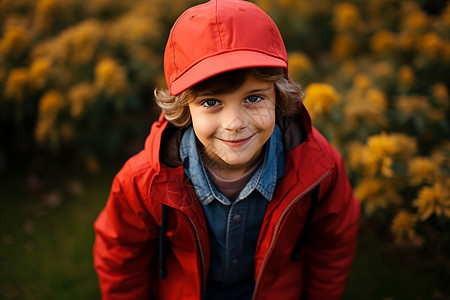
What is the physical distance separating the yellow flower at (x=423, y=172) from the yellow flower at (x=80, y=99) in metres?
2.48

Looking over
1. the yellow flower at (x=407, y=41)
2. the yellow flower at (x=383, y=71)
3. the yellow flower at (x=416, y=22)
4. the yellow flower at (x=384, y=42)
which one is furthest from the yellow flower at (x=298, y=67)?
the yellow flower at (x=416, y=22)

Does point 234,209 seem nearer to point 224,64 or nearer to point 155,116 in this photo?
point 224,64

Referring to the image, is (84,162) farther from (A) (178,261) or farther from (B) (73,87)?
(A) (178,261)

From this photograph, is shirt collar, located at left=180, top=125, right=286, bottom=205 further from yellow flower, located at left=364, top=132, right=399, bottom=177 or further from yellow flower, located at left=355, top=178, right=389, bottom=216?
yellow flower, located at left=355, top=178, right=389, bottom=216

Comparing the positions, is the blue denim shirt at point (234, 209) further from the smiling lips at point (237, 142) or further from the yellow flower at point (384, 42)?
the yellow flower at point (384, 42)

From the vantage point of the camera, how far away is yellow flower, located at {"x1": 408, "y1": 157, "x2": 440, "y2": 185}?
6.82 feet

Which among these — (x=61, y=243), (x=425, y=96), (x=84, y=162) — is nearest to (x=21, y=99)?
(x=84, y=162)

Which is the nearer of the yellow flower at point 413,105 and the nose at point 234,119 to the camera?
the nose at point 234,119

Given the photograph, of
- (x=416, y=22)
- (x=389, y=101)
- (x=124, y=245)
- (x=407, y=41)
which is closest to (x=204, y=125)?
(x=124, y=245)

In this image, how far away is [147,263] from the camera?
167 cm

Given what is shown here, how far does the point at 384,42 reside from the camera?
9.50ft

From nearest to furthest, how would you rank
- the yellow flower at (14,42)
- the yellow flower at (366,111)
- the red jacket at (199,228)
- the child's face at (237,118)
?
the child's face at (237,118)
the red jacket at (199,228)
the yellow flower at (366,111)
the yellow flower at (14,42)

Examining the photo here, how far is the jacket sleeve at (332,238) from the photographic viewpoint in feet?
4.99

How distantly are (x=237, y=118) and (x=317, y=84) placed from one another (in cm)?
138
